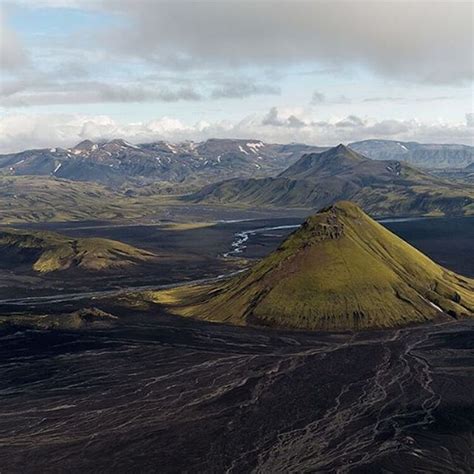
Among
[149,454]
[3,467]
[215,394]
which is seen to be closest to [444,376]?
[215,394]

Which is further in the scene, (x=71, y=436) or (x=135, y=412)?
(x=135, y=412)

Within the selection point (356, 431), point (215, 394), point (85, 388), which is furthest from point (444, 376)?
point (85, 388)

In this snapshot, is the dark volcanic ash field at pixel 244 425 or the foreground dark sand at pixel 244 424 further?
the foreground dark sand at pixel 244 424

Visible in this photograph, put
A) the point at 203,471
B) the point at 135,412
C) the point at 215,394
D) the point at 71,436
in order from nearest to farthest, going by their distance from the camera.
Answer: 1. the point at 203,471
2. the point at 71,436
3. the point at 135,412
4. the point at 215,394

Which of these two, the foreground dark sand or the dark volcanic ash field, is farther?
the foreground dark sand

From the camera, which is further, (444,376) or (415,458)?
(444,376)

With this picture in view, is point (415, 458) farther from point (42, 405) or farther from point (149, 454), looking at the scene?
point (42, 405)

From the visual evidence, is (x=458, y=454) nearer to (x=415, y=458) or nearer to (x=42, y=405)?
(x=415, y=458)

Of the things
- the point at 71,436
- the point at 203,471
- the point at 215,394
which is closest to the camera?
the point at 203,471

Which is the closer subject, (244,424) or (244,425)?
(244,425)
